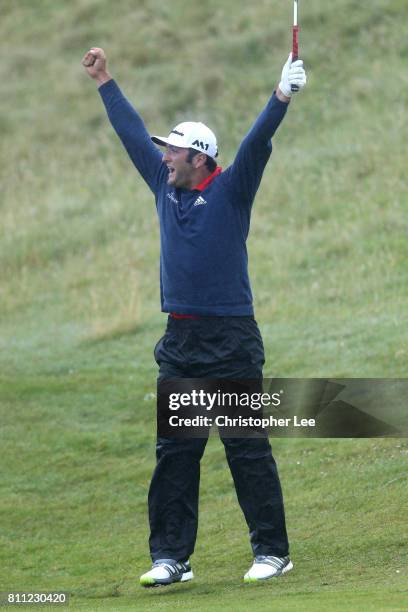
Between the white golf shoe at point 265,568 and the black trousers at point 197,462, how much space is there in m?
0.04

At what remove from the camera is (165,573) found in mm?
8328

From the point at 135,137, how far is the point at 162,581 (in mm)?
2710

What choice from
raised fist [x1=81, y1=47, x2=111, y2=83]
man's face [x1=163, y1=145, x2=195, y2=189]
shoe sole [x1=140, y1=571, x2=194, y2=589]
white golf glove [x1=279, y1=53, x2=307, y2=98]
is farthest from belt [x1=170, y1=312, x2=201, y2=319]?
raised fist [x1=81, y1=47, x2=111, y2=83]

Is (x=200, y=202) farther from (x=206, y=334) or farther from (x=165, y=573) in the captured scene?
(x=165, y=573)

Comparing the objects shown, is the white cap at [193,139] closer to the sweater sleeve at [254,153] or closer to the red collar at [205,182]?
the red collar at [205,182]

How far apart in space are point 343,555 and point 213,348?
5.43 feet

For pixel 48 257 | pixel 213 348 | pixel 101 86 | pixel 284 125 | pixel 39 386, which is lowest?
pixel 213 348

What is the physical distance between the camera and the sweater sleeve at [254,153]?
8117 millimetres

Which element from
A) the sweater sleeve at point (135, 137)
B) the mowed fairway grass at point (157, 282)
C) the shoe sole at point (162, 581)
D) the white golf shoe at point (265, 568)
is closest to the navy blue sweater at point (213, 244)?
the sweater sleeve at point (135, 137)

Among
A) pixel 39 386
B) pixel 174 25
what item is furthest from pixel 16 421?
pixel 174 25

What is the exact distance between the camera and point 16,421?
48.1 feet

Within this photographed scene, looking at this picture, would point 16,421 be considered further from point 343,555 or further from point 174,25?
point 174,25

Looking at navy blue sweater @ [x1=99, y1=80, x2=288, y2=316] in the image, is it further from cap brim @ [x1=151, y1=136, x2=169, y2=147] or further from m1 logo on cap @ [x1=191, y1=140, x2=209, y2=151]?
cap brim @ [x1=151, y1=136, x2=169, y2=147]

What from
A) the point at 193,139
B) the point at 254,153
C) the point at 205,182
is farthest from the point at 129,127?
the point at 254,153
